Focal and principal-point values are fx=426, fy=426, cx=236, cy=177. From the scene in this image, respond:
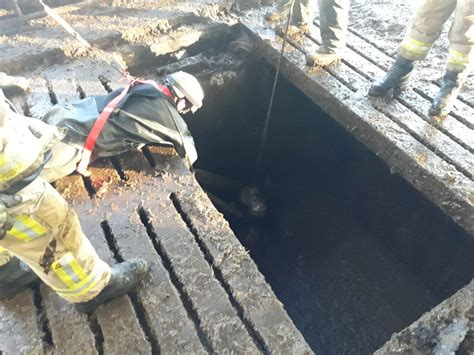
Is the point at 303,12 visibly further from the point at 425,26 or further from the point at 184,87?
the point at 184,87

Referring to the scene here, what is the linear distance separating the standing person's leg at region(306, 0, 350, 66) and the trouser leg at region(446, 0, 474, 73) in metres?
1.06

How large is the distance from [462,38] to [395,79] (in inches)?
25.6

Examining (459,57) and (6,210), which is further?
(459,57)

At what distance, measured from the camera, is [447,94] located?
12.1 feet

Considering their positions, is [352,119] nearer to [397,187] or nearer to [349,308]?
[397,187]

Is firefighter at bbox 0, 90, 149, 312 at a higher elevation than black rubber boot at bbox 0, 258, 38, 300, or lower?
higher

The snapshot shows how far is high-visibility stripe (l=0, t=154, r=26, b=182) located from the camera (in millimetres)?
1937

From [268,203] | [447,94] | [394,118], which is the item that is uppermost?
[447,94]

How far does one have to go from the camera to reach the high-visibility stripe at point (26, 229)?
6.73ft

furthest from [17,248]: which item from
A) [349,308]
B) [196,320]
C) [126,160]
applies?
[349,308]

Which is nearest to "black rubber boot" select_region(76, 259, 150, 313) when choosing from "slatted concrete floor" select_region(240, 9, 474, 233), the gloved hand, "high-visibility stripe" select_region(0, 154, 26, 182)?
the gloved hand

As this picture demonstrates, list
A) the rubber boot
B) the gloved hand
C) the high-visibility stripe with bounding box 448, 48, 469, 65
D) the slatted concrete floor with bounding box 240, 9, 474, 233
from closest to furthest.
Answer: the gloved hand
the slatted concrete floor with bounding box 240, 9, 474, 233
the high-visibility stripe with bounding box 448, 48, 469, 65
the rubber boot

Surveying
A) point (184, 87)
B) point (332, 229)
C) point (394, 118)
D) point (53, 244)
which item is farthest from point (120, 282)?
point (332, 229)

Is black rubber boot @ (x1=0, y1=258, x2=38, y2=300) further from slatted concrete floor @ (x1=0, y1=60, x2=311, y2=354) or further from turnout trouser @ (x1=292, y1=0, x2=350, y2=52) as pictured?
turnout trouser @ (x1=292, y1=0, x2=350, y2=52)
